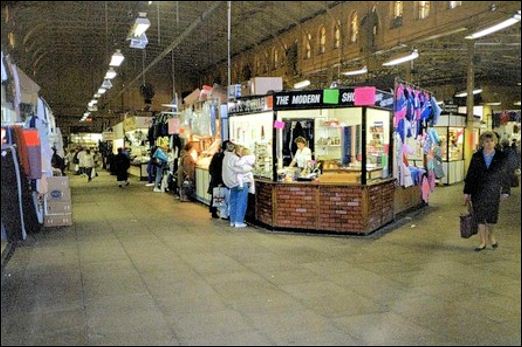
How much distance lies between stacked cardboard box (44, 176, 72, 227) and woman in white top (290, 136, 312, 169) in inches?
164

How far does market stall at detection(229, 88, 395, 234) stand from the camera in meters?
8.26

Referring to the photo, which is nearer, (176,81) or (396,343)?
(396,343)

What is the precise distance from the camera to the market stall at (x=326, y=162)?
27.1 feet

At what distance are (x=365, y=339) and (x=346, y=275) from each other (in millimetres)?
1882

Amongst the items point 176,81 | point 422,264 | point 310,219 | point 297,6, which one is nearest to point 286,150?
point 310,219

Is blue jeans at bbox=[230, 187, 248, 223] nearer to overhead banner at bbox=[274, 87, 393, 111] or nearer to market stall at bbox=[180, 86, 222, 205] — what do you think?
overhead banner at bbox=[274, 87, 393, 111]

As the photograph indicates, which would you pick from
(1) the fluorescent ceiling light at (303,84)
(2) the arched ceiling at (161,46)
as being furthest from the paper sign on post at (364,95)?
(1) the fluorescent ceiling light at (303,84)

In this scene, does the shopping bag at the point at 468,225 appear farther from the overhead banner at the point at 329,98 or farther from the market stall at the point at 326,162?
the overhead banner at the point at 329,98

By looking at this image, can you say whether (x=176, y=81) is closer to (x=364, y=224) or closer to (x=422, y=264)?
(x=364, y=224)

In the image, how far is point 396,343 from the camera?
392cm

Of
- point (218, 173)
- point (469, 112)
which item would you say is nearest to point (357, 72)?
point (469, 112)

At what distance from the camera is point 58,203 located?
31.9ft

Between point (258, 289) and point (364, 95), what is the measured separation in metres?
3.94

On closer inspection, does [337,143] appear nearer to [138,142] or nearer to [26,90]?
Result: [26,90]
